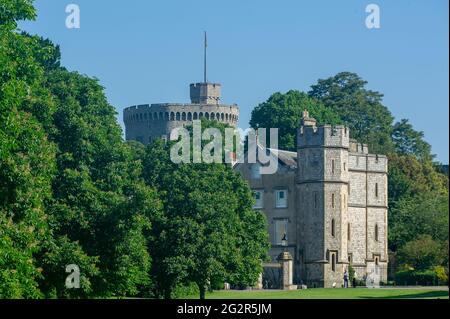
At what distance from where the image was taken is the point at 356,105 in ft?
427

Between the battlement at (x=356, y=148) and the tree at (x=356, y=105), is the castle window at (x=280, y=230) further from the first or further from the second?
the tree at (x=356, y=105)

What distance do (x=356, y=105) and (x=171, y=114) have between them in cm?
1592

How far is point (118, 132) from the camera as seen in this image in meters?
62.5

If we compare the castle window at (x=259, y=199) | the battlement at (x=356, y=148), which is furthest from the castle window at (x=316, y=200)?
the battlement at (x=356, y=148)

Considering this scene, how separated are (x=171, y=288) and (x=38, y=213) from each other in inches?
967

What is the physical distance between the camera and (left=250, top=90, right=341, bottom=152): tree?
11312 centimetres

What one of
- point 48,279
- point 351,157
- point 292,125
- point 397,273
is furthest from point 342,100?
point 48,279

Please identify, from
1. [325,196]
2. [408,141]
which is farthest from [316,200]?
[408,141]

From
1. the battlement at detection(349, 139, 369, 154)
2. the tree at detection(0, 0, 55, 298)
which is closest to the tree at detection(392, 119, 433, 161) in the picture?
the battlement at detection(349, 139, 369, 154)

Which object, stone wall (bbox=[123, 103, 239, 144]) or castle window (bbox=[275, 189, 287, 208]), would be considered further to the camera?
stone wall (bbox=[123, 103, 239, 144])

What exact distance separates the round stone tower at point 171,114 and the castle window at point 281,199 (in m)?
17.7

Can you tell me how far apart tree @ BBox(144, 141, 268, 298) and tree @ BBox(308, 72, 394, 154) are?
1935 inches

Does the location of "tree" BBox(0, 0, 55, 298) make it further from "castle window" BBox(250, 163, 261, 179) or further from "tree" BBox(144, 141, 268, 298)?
"castle window" BBox(250, 163, 261, 179)
